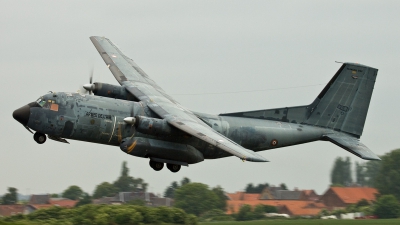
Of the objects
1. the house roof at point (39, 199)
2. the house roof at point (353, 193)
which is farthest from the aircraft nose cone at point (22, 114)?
the house roof at point (353, 193)

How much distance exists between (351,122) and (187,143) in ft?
33.2

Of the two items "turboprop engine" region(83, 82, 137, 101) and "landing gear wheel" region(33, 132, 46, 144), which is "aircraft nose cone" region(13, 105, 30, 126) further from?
"turboprop engine" region(83, 82, 137, 101)

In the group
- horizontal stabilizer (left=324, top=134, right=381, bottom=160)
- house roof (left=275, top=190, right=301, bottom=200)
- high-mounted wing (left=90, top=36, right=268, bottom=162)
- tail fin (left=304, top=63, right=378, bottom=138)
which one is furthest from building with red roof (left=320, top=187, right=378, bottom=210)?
high-mounted wing (left=90, top=36, right=268, bottom=162)

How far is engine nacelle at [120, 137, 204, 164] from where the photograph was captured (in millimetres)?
34031

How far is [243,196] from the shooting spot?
5431cm

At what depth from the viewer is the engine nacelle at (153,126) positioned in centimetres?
3344

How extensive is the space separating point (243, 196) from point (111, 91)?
19.3m

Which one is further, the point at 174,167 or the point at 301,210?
the point at 301,210

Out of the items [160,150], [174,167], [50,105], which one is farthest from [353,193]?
[50,105]

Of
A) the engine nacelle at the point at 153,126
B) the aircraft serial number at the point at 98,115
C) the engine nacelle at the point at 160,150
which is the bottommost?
the engine nacelle at the point at 160,150

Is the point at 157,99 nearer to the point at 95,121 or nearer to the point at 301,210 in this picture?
the point at 95,121

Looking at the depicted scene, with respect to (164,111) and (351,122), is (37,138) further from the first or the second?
(351,122)

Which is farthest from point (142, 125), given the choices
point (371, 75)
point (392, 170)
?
point (392, 170)

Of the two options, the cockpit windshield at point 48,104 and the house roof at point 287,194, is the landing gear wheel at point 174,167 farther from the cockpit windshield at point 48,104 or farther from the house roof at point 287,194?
the house roof at point 287,194
